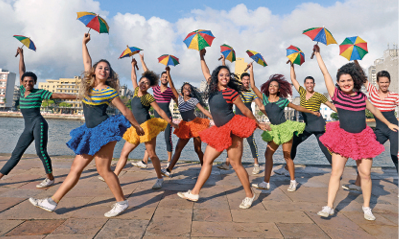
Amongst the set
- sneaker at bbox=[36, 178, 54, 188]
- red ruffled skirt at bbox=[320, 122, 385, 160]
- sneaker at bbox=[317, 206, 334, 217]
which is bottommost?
sneaker at bbox=[317, 206, 334, 217]

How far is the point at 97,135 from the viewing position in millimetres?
3076

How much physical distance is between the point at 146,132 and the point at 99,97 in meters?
1.49

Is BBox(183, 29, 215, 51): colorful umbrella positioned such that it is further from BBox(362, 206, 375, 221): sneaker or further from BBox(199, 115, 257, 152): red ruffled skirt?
BBox(362, 206, 375, 221): sneaker

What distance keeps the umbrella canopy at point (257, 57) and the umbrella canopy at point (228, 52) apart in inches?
17.0

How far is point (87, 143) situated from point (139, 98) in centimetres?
180

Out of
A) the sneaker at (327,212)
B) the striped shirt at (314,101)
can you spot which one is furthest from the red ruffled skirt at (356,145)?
the striped shirt at (314,101)

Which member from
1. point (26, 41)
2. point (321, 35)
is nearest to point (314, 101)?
point (321, 35)

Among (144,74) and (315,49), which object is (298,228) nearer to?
(315,49)

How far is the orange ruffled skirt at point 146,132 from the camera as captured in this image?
174 inches

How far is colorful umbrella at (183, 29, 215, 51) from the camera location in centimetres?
438

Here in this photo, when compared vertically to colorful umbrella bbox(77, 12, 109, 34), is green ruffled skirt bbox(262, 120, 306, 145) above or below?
below

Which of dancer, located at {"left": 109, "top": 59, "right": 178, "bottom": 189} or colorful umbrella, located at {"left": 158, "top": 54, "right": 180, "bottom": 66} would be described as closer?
dancer, located at {"left": 109, "top": 59, "right": 178, "bottom": 189}

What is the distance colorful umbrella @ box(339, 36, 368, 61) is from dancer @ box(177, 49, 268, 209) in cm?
242

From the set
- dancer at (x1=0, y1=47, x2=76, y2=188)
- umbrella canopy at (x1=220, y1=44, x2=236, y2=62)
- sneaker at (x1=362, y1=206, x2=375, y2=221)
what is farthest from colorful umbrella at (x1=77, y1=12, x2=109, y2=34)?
sneaker at (x1=362, y1=206, x2=375, y2=221)
